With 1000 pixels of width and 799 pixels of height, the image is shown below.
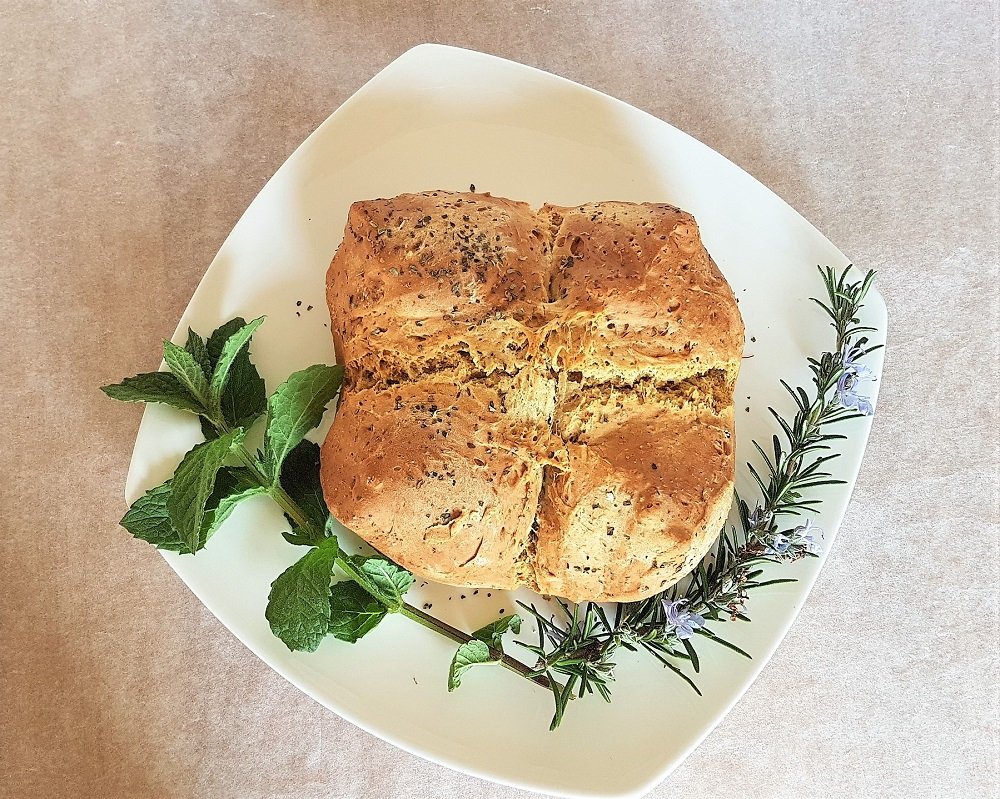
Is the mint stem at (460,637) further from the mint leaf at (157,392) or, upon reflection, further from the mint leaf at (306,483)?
the mint leaf at (157,392)

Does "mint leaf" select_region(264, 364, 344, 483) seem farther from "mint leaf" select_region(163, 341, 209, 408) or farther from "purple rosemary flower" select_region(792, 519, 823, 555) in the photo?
"purple rosemary flower" select_region(792, 519, 823, 555)

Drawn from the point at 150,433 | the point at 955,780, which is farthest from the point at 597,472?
the point at 955,780

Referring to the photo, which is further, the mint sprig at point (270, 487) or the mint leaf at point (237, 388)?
the mint leaf at point (237, 388)

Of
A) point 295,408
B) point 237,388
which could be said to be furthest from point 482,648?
point 237,388

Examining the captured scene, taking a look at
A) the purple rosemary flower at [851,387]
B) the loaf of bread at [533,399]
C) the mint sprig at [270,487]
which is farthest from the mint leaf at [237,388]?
the purple rosemary flower at [851,387]

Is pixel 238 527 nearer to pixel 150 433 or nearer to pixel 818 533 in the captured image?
pixel 150 433

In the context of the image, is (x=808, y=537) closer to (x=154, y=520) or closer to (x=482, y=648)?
(x=482, y=648)
